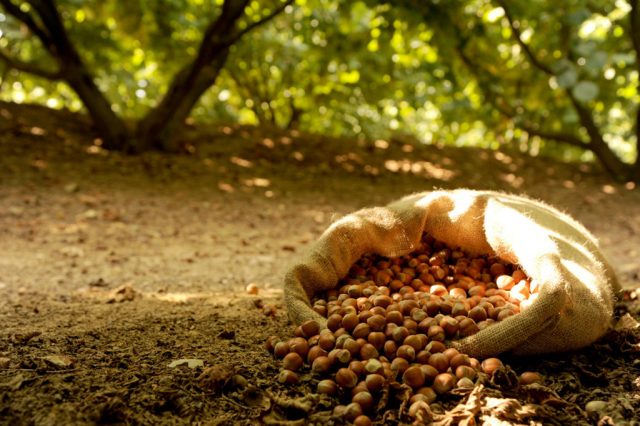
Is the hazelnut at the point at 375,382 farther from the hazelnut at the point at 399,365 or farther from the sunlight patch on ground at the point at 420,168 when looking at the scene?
the sunlight patch on ground at the point at 420,168

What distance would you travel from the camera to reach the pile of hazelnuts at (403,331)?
1.68 metres

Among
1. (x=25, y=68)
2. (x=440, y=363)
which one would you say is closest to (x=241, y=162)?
(x=25, y=68)

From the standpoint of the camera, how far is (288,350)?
6.23ft

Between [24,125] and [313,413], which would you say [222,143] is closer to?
[24,125]

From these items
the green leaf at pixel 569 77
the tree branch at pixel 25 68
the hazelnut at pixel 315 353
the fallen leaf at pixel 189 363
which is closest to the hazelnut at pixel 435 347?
the hazelnut at pixel 315 353

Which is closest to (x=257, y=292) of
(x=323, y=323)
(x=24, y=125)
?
(x=323, y=323)

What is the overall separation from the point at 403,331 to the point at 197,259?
2.22 metres

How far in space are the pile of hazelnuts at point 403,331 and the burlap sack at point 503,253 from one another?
0.07 metres

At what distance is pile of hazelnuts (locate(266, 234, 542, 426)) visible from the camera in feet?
5.50

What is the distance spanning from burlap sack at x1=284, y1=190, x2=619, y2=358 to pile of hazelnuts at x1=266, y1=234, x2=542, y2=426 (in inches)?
2.9

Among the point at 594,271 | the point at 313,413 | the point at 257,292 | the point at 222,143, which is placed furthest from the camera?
the point at 222,143

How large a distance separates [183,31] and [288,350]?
5753mm

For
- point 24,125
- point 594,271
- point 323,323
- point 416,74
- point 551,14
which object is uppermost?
point 551,14

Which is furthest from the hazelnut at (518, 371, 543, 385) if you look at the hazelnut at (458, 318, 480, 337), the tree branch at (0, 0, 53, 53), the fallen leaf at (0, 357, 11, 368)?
the tree branch at (0, 0, 53, 53)
